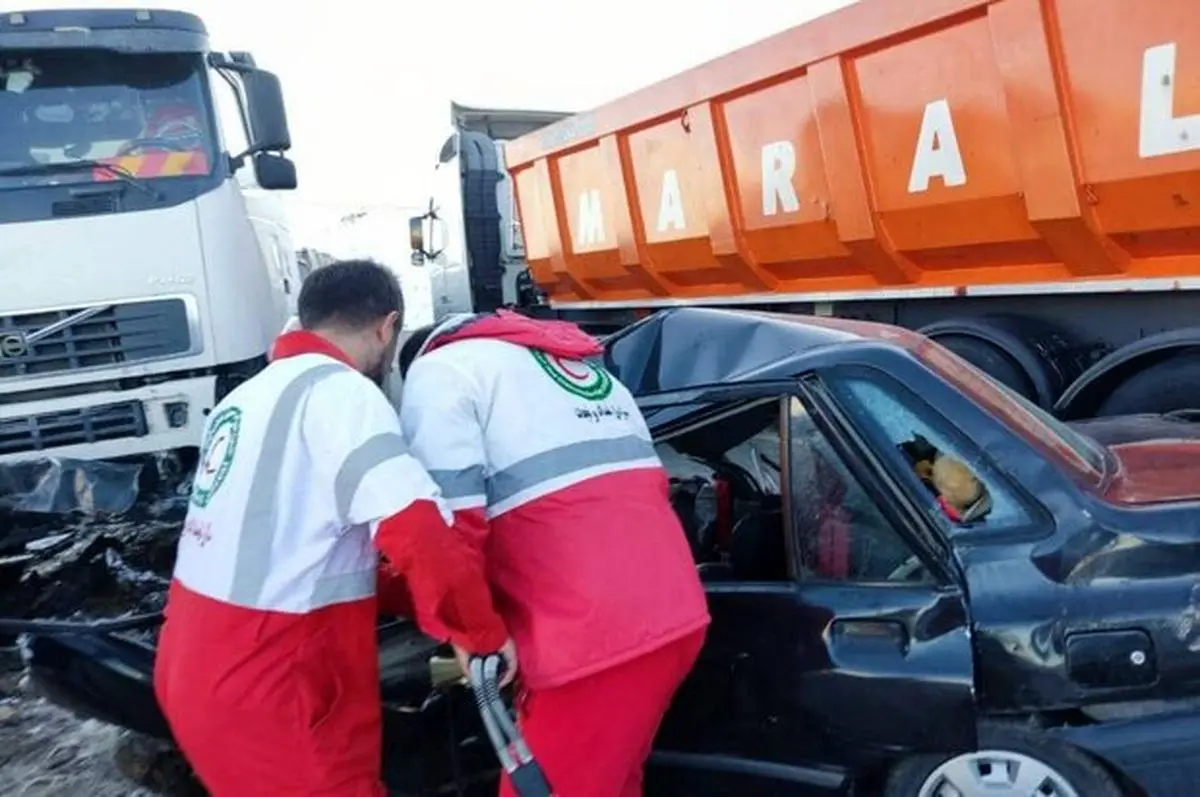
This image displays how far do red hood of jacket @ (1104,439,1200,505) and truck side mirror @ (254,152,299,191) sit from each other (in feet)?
12.7

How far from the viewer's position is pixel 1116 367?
429 cm

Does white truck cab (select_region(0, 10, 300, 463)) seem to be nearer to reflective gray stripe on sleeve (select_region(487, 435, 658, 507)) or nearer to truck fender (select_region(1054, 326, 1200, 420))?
reflective gray stripe on sleeve (select_region(487, 435, 658, 507))

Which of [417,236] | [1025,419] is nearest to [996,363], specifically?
[1025,419]

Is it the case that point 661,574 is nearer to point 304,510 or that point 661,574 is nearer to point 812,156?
point 304,510

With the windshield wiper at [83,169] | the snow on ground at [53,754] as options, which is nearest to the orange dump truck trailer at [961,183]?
the windshield wiper at [83,169]

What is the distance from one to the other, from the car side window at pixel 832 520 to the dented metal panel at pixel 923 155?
2.18 meters

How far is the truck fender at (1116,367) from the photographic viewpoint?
4.09 meters

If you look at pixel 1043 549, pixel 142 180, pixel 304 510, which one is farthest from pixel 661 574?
pixel 142 180

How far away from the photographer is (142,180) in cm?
471

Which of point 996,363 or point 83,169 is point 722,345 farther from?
point 83,169

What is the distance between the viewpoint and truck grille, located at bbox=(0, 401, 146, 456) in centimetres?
456

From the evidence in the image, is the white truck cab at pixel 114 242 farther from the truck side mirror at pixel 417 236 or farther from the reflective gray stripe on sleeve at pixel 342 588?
the truck side mirror at pixel 417 236

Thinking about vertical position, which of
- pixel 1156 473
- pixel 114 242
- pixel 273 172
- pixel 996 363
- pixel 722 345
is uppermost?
pixel 273 172

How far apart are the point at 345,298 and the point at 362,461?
1.47 feet
